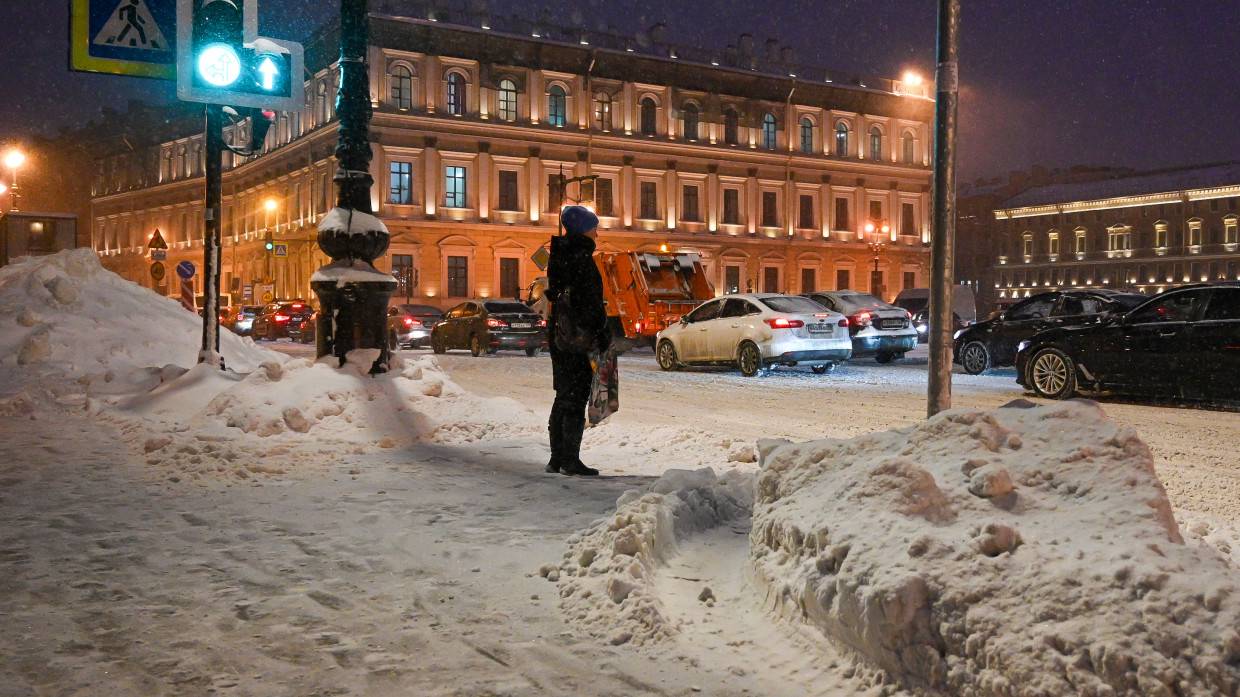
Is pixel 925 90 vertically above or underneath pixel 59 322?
above

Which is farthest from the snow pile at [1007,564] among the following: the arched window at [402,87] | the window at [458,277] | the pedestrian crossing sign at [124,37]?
the window at [458,277]

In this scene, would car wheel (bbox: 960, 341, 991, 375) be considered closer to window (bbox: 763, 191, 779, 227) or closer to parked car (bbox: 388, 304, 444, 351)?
parked car (bbox: 388, 304, 444, 351)

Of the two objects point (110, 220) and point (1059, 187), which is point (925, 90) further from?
point (110, 220)

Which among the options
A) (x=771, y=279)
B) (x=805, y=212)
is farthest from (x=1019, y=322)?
(x=805, y=212)

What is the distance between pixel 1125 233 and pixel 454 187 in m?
55.5

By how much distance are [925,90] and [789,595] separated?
69532 millimetres

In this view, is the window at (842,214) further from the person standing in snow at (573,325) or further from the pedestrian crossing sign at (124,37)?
the person standing in snow at (573,325)

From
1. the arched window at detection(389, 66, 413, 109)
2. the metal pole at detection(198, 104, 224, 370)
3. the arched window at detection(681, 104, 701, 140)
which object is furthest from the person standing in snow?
the arched window at detection(681, 104, 701, 140)

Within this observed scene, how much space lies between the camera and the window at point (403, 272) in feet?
163

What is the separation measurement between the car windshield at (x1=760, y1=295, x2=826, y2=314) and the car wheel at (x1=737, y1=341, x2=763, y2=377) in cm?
81

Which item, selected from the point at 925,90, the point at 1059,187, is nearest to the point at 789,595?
the point at 925,90

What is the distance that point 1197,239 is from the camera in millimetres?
76938

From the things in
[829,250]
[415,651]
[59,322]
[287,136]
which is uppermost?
[287,136]

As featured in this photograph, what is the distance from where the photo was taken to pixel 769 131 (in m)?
63.5
